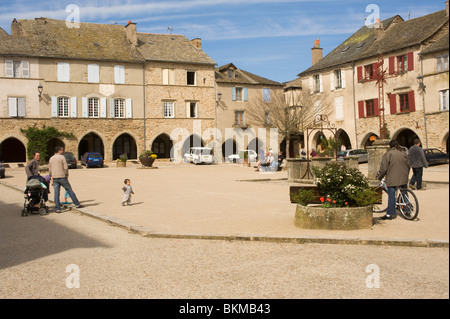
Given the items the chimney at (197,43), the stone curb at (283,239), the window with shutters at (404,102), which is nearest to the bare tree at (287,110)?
the chimney at (197,43)

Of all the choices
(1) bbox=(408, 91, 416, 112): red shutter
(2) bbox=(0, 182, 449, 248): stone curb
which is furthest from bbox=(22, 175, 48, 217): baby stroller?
(1) bbox=(408, 91, 416, 112): red shutter

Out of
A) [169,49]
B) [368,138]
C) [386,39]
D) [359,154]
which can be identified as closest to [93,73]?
[169,49]

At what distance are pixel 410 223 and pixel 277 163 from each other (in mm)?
19623

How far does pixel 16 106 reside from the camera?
127ft

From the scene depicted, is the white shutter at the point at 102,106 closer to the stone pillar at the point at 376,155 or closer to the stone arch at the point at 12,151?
the stone arch at the point at 12,151

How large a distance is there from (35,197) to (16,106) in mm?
30181

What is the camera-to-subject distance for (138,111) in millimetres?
43531

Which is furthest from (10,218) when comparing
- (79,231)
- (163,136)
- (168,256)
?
(163,136)

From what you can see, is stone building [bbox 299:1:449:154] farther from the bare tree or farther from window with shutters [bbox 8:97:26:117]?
window with shutters [bbox 8:97:26:117]

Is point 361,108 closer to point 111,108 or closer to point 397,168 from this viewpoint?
point 111,108

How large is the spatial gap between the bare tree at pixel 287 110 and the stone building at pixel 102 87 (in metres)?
5.14

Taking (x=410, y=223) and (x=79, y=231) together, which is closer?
(x=410, y=223)
